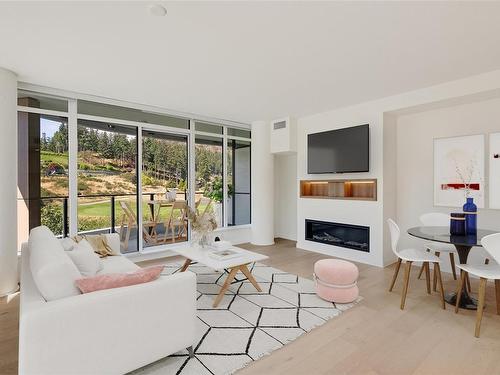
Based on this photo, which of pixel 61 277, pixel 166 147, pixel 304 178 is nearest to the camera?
pixel 61 277

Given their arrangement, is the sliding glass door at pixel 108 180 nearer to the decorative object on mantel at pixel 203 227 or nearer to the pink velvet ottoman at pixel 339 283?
the decorative object on mantel at pixel 203 227

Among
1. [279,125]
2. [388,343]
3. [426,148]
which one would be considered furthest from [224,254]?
[426,148]

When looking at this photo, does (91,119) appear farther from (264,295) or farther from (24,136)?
(264,295)

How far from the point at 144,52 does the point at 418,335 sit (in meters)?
3.74

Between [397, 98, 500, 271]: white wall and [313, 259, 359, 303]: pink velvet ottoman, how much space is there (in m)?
2.02

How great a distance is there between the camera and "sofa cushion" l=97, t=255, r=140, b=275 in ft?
9.02

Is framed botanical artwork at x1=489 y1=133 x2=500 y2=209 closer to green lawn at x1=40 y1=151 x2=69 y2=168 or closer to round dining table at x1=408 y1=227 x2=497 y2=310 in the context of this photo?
round dining table at x1=408 y1=227 x2=497 y2=310

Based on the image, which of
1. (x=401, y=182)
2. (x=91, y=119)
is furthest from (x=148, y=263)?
(x=401, y=182)

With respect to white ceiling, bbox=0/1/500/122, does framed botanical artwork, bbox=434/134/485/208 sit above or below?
below

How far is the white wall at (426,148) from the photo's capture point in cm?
358

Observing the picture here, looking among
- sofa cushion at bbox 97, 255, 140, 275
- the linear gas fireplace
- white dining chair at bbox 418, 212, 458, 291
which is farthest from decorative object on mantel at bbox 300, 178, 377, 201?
sofa cushion at bbox 97, 255, 140, 275

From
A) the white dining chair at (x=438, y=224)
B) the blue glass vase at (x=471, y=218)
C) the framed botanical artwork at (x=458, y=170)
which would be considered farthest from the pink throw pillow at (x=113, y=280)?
the framed botanical artwork at (x=458, y=170)

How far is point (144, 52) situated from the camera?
109 inches

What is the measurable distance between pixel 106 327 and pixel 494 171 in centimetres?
459
